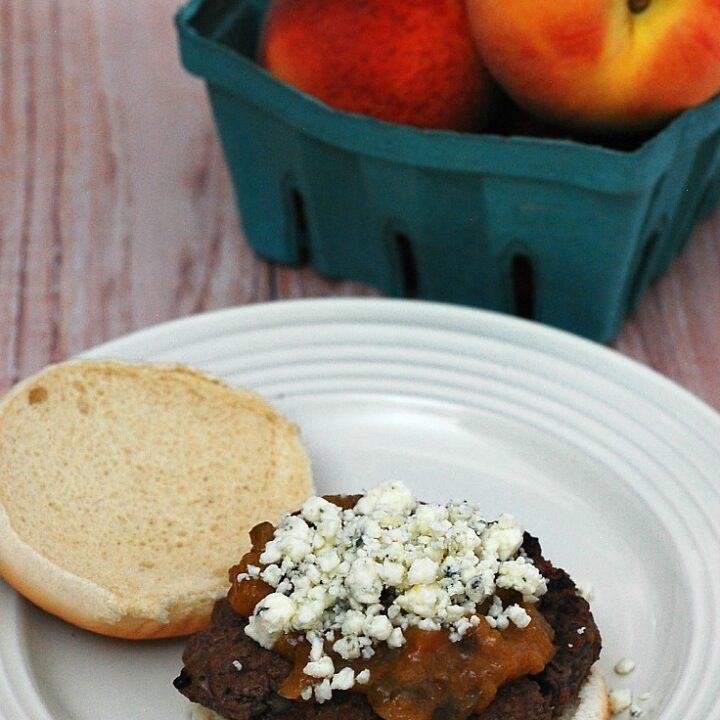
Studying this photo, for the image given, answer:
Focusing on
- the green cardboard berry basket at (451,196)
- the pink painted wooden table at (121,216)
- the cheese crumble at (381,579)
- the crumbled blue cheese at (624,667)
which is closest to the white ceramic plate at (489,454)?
the crumbled blue cheese at (624,667)

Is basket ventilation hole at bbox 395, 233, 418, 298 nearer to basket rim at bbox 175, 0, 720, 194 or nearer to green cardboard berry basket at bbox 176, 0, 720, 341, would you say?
green cardboard berry basket at bbox 176, 0, 720, 341

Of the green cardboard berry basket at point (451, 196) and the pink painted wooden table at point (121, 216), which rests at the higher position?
the green cardboard berry basket at point (451, 196)

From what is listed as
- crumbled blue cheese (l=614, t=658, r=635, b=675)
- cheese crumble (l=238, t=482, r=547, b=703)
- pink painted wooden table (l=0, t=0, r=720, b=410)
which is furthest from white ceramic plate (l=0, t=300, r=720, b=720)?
pink painted wooden table (l=0, t=0, r=720, b=410)

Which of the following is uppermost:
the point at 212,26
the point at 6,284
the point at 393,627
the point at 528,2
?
the point at 528,2

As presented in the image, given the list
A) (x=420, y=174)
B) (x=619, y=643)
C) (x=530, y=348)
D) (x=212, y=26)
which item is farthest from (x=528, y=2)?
(x=619, y=643)

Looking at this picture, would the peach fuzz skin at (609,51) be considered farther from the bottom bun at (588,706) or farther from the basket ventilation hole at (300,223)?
the bottom bun at (588,706)

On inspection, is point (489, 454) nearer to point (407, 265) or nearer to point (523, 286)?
point (523, 286)

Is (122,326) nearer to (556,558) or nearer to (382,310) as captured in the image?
(382,310)
